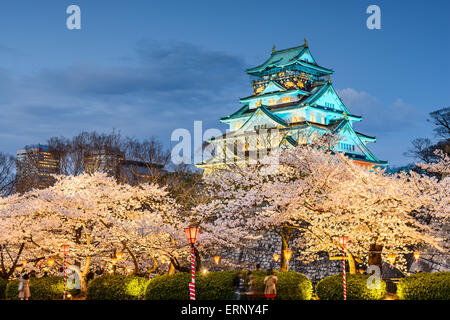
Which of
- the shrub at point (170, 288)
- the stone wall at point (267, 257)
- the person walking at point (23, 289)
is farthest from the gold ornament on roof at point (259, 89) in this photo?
the person walking at point (23, 289)

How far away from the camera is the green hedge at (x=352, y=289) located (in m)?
23.5

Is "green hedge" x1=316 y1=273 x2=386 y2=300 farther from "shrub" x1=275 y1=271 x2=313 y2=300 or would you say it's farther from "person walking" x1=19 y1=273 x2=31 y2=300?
"person walking" x1=19 y1=273 x2=31 y2=300

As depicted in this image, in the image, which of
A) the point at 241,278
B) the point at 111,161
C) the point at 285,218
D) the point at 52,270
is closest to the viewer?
the point at 241,278

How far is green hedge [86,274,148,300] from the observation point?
25859mm

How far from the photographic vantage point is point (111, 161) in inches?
1941

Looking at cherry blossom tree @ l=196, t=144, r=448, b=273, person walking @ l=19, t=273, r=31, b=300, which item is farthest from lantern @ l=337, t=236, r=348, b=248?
person walking @ l=19, t=273, r=31, b=300

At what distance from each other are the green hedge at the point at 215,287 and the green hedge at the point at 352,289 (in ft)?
2.66

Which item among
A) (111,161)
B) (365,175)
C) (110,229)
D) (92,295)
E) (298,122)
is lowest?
(92,295)

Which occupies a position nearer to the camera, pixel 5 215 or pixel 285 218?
pixel 285 218

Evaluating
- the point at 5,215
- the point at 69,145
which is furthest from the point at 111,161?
the point at 5,215

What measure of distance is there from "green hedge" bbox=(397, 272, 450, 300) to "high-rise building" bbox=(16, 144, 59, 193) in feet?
105
